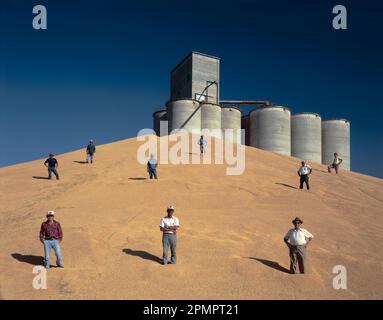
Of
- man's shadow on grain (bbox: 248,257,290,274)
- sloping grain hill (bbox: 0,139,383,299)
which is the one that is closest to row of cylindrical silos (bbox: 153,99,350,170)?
sloping grain hill (bbox: 0,139,383,299)

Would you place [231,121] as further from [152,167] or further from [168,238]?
[168,238]

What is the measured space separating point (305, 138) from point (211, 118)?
40.3 ft

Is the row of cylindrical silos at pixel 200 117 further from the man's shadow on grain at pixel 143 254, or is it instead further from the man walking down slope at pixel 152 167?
the man's shadow on grain at pixel 143 254

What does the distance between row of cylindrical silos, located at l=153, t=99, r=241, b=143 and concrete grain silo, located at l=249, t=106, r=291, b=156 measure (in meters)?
2.29

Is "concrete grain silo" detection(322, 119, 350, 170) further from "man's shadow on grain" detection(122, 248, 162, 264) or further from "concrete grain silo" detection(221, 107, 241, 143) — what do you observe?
"man's shadow on grain" detection(122, 248, 162, 264)

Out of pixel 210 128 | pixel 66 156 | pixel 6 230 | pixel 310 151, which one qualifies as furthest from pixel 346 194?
pixel 310 151

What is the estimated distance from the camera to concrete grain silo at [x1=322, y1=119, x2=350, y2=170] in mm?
50281

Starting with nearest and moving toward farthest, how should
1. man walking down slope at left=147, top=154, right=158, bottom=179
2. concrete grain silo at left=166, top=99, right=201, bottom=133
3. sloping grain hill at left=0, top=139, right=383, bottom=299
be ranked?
sloping grain hill at left=0, top=139, right=383, bottom=299 → man walking down slope at left=147, top=154, right=158, bottom=179 → concrete grain silo at left=166, top=99, right=201, bottom=133

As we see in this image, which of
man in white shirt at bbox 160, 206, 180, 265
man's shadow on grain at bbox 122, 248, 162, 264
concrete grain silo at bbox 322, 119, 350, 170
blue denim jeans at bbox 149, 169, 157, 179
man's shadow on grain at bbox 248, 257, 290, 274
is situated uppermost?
concrete grain silo at bbox 322, 119, 350, 170

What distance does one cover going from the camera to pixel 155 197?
1569 cm

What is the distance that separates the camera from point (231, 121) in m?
46.8

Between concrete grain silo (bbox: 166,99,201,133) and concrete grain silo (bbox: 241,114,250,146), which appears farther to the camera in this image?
concrete grain silo (bbox: 241,114,250,146)

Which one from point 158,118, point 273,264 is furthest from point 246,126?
point 273,264
